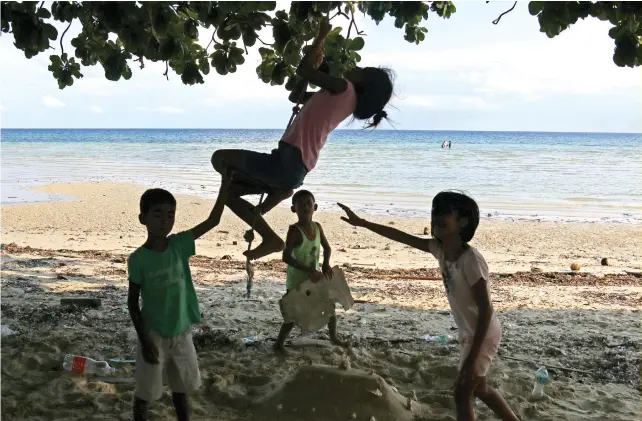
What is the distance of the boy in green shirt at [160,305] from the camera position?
360 centimetres

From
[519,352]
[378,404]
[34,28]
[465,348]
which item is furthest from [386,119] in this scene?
[519,352]

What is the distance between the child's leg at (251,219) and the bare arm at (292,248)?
61.5 inches

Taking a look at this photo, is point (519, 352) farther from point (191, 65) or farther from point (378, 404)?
point (191, 65)

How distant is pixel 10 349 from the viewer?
5.41 m

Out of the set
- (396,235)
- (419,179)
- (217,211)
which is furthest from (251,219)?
(419,179)

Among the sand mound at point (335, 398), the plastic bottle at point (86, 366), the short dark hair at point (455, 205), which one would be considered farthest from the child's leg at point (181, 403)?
the short dark hair at point (455, 205)

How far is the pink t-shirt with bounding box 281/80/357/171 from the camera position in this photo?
3.57m

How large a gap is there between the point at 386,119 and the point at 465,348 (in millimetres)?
1284

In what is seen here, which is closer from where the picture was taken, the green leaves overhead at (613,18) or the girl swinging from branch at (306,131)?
the girl swinging from branch at (306,131)

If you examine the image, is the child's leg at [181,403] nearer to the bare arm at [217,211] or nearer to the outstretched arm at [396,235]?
the bare arm at [217,211]

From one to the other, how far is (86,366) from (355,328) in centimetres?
258

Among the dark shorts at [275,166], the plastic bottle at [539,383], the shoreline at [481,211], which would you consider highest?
the dark shorts at [275,166]

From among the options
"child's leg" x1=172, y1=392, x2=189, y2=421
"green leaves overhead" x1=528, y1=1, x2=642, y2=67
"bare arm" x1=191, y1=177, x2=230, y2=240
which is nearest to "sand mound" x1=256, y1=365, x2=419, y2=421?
"child's leg" x1=172, y1=392, x2=189, y2=421

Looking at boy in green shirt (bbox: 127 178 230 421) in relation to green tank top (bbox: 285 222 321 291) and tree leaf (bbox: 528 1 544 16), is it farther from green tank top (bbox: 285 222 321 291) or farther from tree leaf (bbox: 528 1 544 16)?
tree leaf (bbox: 528 1 544 16)
